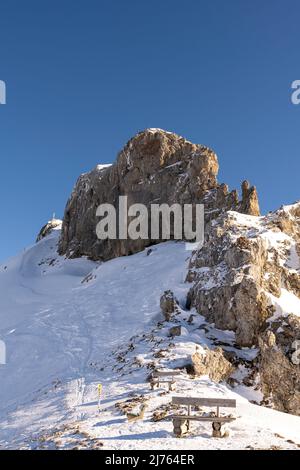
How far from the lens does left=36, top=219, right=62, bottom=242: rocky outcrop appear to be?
98.1 m

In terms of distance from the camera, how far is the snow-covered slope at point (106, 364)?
13.0 metres

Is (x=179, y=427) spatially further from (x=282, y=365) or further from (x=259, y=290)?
(x=259, y=290)

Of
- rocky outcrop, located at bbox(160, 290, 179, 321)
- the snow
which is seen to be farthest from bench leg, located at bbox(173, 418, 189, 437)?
rocky outcrop, located at bbox(160, 290, 179, 321)

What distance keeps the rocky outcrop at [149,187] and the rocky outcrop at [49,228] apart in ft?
72.2

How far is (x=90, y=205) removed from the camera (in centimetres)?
7400

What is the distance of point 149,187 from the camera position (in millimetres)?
63250

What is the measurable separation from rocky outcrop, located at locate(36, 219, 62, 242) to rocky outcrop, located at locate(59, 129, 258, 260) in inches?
866

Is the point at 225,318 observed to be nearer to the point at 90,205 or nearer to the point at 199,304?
the point at 199,304

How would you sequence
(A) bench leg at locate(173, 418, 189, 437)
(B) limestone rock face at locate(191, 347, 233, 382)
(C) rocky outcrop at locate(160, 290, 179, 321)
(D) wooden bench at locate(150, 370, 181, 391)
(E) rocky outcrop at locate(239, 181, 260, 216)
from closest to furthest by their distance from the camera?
(A) bench leg at locate(173, 418, 189, 437)
(D) wooden bench at locate(150, 370, 181, 391)
(B) limestone rock face at locate(191, 347, 233, 382)
(C) rocky outcrop at locate(160, 290, 179, 321)
(E) rocky outcrop at locate(239, 181, 260, 216)

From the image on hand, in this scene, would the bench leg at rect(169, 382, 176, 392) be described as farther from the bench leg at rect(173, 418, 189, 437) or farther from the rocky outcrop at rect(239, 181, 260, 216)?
the rocky outcrop at rect(239, 181, 260, 216)

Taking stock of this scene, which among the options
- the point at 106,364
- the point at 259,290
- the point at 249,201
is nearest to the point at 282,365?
the point at 259,290

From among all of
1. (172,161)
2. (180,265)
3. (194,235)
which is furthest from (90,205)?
(180,265)

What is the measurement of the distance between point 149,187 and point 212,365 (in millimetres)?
43693

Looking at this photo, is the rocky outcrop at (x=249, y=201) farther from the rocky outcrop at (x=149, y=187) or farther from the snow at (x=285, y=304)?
the snow at (x=285, y=304)
